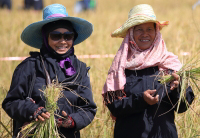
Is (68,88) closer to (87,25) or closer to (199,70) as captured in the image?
(87,25)

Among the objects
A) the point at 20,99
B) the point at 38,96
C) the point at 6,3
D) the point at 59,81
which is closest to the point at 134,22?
the point at 59,81

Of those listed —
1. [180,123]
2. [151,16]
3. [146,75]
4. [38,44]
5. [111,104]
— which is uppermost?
[151,16]

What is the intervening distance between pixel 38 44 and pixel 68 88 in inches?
29.7

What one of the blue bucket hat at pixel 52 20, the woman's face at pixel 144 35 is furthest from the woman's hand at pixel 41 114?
the woman's face at pixel 144 35

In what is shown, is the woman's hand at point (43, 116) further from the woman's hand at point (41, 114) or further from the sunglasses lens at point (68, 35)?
the sunglasses lens at point (68, 35)

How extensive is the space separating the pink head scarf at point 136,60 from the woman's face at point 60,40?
0.42 metres

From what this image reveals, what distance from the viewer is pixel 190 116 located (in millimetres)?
3367

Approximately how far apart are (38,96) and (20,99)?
136mm

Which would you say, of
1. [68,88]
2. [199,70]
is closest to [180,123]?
[199,70]

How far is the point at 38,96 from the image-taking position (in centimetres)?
259

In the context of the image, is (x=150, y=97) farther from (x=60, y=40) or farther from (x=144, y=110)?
(x=60, y=40)

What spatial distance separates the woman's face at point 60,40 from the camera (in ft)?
9.04

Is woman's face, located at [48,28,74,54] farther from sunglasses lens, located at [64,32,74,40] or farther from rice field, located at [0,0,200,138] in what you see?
rice field, located at [0,0,200,138]

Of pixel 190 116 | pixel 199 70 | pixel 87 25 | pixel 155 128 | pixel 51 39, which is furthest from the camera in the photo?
pixel 190 116
